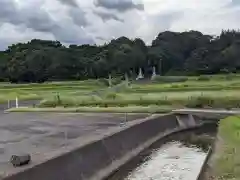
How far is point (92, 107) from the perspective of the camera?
38.9 meters

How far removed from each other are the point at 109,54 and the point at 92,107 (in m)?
73.1

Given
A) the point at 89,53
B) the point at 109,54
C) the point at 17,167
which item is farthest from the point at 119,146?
the point at 89,53

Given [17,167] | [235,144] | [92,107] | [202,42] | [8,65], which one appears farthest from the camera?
[202,42]

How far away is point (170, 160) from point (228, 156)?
4.61 meters

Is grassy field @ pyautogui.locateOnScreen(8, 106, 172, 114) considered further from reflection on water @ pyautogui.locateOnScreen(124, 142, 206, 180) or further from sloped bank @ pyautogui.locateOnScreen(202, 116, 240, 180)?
sloped bank @ pyautogui.locateOnScreen(202, 116, 240, 180)

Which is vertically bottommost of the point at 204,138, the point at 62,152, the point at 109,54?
the point at 204,138

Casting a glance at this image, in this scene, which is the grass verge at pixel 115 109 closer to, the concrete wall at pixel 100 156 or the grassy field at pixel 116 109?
the grassy field at pixel 116 109

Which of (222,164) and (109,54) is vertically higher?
(109,54)

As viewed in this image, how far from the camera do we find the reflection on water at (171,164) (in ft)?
52.7

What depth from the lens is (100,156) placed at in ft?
55.7

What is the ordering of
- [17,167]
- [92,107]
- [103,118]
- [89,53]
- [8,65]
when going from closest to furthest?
1. [17,167]
2. [103,118]
3. [92,107]
4. [8,65]
5. [89,53]

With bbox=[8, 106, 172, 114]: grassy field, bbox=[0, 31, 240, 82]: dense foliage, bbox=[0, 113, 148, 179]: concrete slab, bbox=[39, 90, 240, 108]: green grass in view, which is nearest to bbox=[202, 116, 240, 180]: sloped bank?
bbox=[0, 113, 148, 179]: concrete slab

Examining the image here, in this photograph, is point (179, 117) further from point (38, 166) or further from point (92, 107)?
→ point (38, 166)

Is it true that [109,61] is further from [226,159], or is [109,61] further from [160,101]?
[226,159]
